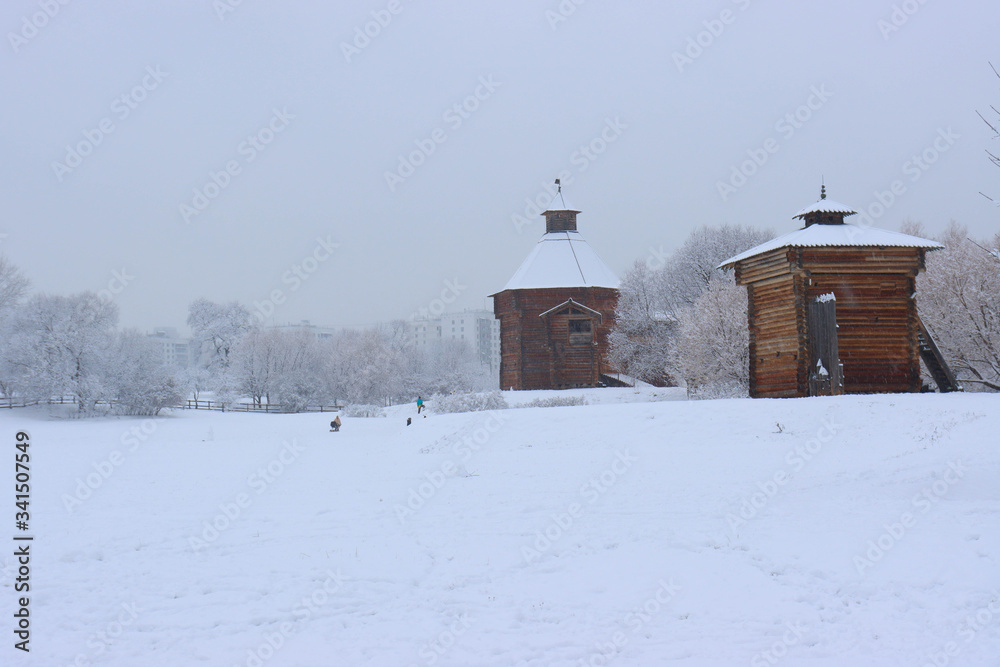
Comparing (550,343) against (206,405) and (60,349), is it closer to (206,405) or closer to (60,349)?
(60,349)

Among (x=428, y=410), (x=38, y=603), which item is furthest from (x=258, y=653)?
(x=428, y=410)

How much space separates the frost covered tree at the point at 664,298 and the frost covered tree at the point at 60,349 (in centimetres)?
3314

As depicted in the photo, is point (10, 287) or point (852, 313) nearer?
point (852, 313)

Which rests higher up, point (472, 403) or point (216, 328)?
point (216, 328)

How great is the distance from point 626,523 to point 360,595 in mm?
4500

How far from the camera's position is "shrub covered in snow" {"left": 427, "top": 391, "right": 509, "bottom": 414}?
1227 inches

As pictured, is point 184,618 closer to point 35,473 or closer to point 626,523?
point 626,523

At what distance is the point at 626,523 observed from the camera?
10719mm

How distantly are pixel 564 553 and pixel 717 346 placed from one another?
76.5 feet

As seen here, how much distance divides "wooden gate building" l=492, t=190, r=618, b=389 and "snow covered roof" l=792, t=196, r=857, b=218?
67.0 feet

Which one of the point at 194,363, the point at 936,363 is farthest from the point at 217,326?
the point at 936,363

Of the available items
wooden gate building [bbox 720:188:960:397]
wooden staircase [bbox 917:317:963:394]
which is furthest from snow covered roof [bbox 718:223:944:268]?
wooden staircase [bbox 917:317:963:394]

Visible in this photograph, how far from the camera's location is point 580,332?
4297 cm

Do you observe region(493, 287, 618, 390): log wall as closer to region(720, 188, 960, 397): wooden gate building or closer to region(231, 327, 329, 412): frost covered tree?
region(231, 327, 329, 412): frost covered tree
